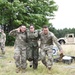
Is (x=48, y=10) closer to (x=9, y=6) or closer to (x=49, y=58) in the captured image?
(x=9, y=6)

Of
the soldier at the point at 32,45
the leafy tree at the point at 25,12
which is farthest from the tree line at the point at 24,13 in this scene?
the soldier at the point at 32,45

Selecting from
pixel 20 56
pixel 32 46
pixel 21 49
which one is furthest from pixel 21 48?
pixel 32 46

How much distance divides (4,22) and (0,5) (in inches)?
67.1

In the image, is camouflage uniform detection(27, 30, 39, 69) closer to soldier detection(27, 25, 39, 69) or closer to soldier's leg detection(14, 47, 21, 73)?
soldier detection(27, 25, 39, 69)

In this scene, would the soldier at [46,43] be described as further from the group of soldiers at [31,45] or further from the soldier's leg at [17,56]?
the soldier's leg at [17,56]

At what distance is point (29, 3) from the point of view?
36344mm

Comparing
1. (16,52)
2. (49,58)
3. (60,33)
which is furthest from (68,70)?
(60,33)

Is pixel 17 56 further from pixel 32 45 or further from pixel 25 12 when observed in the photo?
pixel 25 12

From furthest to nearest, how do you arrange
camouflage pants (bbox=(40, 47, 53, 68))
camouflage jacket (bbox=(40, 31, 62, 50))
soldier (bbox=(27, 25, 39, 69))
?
1. soldier (bbox=(27, 25, 39, 69))
2. camouflage jacket (bbox=(40, 31, 62, 50))
3. camouflage pants (bbox=(40, 47, 53, 68))

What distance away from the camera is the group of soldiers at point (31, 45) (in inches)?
468

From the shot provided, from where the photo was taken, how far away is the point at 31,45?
39.8 feet

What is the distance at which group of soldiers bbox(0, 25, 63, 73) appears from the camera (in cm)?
1190

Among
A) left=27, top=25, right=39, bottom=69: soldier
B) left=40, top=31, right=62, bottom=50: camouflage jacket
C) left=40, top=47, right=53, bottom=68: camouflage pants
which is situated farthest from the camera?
left=27, top=25, right=39, bottom=69: soldier

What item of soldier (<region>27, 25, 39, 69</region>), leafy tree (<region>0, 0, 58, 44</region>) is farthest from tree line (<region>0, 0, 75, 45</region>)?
soldier (<region>27, 25, 39, 69</region>)
